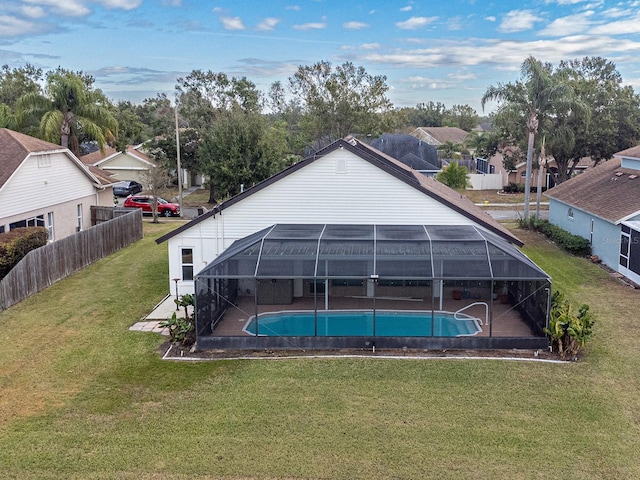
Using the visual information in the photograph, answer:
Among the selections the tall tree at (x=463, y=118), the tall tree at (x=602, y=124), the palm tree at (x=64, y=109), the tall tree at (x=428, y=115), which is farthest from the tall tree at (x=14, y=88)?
the tall tree at (x=463, y=118)

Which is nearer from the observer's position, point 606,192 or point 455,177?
point 606,192

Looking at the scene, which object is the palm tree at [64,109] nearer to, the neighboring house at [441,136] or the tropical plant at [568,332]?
the tropical plant at [568,332]

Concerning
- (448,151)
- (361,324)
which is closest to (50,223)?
(361,324)

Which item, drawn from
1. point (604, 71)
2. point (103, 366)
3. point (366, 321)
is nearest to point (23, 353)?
point (103, 366)

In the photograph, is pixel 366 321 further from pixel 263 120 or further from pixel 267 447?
pixel 263 120

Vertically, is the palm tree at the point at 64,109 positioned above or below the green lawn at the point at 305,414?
above

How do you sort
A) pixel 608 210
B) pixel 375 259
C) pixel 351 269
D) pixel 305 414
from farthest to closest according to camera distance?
pixel 608 210
pixel 375 259
pixel 351 269
pixel 305 414

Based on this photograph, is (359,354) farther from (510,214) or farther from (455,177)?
(455,177)
